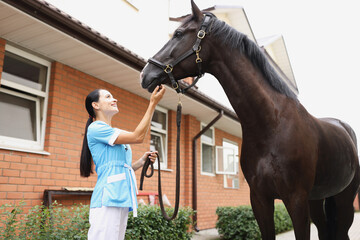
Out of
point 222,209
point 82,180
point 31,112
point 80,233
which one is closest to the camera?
point 80,233

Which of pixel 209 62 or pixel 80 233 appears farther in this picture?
pixel 80 233

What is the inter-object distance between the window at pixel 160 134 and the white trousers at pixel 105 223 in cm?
579

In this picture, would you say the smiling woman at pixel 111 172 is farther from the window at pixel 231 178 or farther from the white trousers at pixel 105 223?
the window at pixel 231 178

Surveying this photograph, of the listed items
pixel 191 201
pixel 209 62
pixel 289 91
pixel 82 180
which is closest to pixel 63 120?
pixel 82 180

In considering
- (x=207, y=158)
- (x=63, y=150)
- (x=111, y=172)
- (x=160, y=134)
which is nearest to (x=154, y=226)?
(x=63, y=150)

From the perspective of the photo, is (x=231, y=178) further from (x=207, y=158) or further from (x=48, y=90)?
(x=48, y=90)

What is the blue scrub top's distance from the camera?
80.8 inches

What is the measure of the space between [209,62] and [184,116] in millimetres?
6532

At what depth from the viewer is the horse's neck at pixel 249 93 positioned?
7.80ft

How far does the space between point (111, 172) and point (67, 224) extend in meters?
1.66

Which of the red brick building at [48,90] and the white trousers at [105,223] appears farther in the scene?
the red brick building at [48,90]

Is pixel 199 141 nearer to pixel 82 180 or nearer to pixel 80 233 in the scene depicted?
pixel 82 180

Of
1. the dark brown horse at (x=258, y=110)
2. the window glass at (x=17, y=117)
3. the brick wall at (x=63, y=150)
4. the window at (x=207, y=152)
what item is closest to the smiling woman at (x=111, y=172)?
the dark brown horse at (x=258, y=110)

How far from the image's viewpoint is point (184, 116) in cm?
903
